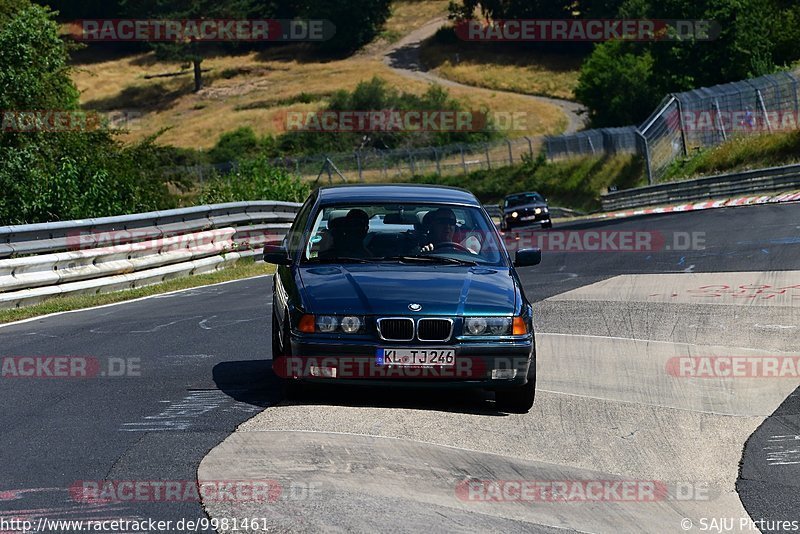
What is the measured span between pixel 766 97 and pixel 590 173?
16.7m

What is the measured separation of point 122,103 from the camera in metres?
119

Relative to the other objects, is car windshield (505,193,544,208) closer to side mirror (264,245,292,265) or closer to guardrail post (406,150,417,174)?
guardrail post (406,150,417,174)

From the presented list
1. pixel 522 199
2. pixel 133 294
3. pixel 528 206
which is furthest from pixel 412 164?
pixel 133 294

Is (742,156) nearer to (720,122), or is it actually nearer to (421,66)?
(720,122)

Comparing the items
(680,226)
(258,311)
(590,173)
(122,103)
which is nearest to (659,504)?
(258,311)

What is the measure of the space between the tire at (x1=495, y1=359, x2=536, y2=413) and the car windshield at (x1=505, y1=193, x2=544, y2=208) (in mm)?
31728

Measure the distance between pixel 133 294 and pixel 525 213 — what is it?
933 inches

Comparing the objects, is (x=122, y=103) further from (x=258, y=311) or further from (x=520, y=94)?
(x=258, y=311)

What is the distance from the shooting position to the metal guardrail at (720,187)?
116ft

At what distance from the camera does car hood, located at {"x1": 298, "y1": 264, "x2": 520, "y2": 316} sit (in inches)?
331

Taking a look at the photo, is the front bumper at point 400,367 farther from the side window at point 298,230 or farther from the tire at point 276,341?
the side window at point 298,230

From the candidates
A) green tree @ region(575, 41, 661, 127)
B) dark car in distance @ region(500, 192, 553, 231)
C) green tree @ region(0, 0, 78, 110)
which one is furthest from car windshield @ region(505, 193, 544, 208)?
green tree @ region(575, 41, 661, 127)

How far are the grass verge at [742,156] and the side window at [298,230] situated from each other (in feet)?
103

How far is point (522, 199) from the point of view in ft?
134
